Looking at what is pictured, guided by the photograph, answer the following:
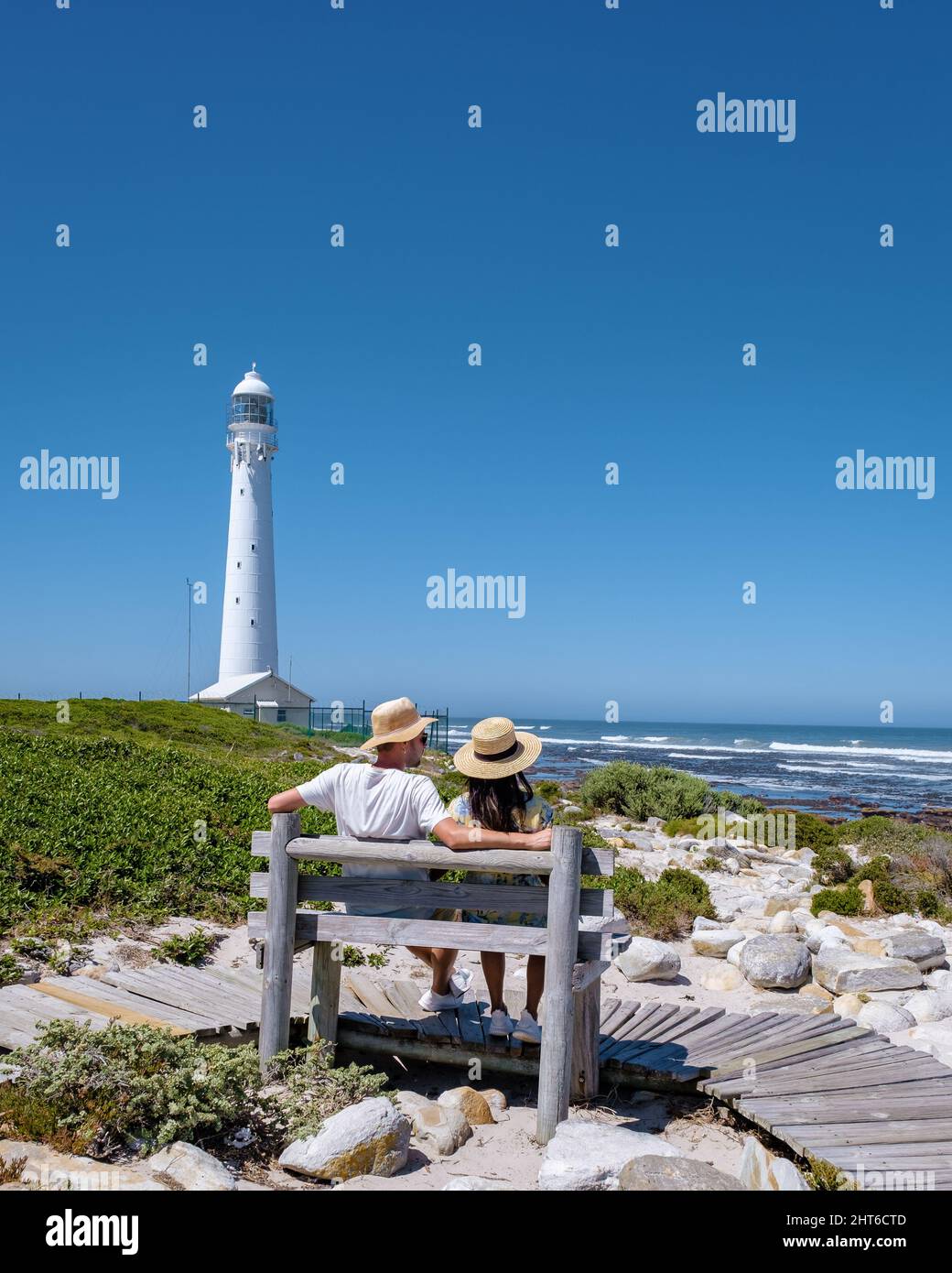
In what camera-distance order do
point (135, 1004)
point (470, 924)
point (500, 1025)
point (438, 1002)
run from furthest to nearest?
point (438, 1002)
point (135, 1004)
point (500, 1025)
point (470, 924)

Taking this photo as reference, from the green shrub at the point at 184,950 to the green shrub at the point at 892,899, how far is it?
7996 mm

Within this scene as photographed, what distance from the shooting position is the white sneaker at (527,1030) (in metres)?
5.33

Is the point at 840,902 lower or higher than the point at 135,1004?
lower

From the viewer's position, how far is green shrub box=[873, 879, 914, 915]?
37.1 ft

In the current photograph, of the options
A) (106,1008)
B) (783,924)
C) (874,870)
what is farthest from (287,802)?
(874,870)

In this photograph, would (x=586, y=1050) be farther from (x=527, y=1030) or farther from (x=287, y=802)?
(x=287, y=802)

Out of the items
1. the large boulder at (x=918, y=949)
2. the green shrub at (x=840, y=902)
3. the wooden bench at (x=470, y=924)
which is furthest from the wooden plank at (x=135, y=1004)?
the green shrub at (x=840, y=902)

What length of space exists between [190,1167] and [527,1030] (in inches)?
85.8

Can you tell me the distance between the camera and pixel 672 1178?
12.1ft

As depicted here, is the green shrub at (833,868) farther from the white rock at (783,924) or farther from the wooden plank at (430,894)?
the wooden plank at (430,894)

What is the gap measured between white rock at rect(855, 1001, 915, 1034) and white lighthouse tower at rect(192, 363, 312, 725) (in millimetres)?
36889
